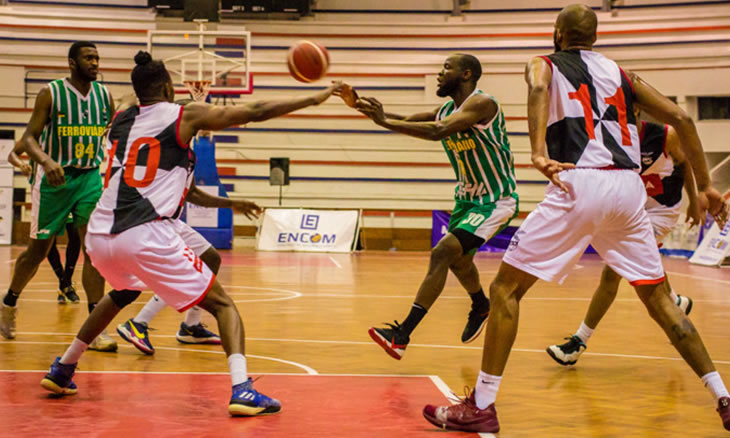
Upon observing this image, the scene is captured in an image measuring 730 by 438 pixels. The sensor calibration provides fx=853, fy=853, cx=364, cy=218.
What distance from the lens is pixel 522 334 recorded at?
6.72 metres

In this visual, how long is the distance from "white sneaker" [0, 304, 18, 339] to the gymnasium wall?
13060mm

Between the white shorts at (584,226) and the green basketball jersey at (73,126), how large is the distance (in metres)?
3.85

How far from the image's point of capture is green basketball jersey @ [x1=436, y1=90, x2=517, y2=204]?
18.9 ft

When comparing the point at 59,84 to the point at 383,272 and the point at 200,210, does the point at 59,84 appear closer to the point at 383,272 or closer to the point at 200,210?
the point at 383,272

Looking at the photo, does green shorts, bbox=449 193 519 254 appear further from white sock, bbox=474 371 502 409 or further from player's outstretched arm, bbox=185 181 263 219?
white sock, bbox=474 371 502 409

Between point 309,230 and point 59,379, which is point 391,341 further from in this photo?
point 309,230

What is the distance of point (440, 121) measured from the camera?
5.27m

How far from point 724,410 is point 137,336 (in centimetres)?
353

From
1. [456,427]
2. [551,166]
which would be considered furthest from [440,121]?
[456,427]

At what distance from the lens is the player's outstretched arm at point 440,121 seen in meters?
4.95

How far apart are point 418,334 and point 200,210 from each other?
36.0 ft

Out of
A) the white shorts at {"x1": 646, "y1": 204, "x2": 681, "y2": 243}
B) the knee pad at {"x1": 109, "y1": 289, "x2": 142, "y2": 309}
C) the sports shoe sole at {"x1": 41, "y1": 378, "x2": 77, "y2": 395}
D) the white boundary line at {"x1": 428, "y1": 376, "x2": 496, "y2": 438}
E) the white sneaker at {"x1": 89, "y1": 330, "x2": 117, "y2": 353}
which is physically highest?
the white shorts at {"x1": 646, "y1": 204, "x2": 681, "y2": 243}

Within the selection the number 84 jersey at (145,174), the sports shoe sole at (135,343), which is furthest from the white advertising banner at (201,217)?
the number 84 jersey at (145,174)

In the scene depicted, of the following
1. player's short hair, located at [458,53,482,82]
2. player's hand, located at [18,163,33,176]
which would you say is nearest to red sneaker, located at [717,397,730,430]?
player's short hair, located at [458,53,482,82]
